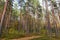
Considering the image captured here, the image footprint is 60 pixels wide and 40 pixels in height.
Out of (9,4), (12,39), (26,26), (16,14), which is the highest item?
(9,4)

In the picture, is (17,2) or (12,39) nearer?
(12,39)

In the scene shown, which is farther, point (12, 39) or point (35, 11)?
point (35, 11)

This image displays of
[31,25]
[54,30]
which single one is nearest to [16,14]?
[31,25]

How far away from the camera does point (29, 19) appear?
4.51m

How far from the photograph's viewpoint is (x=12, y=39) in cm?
423

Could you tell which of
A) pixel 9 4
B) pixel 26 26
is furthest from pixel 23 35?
pixel 9 4

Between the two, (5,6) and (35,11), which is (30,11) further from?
(5,6)

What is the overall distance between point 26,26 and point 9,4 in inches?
32.9

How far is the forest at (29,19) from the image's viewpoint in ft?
14.1

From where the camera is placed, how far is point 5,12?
4.45 metres

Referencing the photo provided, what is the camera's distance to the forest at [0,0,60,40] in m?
4.29

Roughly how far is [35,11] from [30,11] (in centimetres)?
15

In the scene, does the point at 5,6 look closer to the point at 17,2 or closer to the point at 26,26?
the point at 17,2

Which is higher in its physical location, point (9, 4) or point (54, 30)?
point (9, 4)
